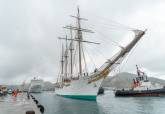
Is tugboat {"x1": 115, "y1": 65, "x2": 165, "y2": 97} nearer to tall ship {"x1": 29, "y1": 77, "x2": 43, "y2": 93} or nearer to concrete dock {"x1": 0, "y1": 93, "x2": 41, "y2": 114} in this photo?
concrete dock {"x1": 0, "y1": 93, "x2": 41, "y2": 114}

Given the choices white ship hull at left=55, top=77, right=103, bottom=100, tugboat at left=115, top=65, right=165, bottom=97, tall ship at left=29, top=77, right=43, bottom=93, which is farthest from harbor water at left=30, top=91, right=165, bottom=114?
tall ship at left=29, top=77, right=43, bottom=93

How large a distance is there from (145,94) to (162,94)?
4.80 meters

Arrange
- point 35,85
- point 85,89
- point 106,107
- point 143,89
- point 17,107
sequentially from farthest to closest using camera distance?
point 35,85 < point 143,89 < point 85,89 < point 106,107 < point 17,107

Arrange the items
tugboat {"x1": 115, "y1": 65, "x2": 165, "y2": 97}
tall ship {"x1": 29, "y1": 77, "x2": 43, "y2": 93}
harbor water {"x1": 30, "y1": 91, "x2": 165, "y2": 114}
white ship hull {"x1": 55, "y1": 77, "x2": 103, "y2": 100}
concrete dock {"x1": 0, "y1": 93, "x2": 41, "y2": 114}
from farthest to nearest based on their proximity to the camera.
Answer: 1. tall ship {"x1": 29, "y1": 77, "x2": 43, "y2": 93}
2. tugboat {"x1": 115, "y1": 65, "x2": 165, "y2": 97}
3. white ship hull {"x1": 55, "y1": 77, "x2": 103, "y2": 100}
4. harbor water {"x1": 30, "y1": 91, "x2": 165, "y2": 114}
5. concrete dock {"x1": 0, "y1": 93, "x2": 41, "y2": 114}

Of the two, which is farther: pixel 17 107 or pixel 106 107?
pixel 106 107

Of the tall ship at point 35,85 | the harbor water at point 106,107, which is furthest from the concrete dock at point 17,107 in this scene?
the tall ship at point 35,85

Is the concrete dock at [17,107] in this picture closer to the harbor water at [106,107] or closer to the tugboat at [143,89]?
the harbor water at [106,107]

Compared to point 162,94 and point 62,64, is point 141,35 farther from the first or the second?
point 62,64

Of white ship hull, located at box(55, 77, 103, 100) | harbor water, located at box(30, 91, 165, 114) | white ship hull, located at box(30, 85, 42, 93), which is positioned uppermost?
white ship hull, located at box(30, 85, 42, 93)

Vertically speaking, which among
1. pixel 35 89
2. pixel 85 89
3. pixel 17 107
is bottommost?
pixel 17 107

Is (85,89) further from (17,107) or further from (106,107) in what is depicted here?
(17,107)

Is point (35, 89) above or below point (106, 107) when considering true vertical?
above

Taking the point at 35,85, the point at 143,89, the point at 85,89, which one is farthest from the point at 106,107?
the point at 35,85

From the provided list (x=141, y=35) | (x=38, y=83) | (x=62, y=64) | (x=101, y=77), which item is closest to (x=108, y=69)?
(x=101, y=77)
